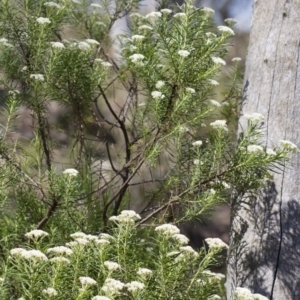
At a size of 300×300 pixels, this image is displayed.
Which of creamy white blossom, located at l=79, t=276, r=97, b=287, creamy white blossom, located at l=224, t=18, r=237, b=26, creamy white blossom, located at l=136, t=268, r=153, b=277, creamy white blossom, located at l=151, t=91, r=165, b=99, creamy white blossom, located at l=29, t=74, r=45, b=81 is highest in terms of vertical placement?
creamy white blossom, located at l=224, t=18, r=237, b=26

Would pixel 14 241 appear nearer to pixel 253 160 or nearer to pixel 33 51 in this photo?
pixel 33 51

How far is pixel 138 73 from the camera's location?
7.86ft

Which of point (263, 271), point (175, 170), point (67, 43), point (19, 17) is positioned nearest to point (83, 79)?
point (67, 43)

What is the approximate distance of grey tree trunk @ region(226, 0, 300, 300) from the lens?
2.29m

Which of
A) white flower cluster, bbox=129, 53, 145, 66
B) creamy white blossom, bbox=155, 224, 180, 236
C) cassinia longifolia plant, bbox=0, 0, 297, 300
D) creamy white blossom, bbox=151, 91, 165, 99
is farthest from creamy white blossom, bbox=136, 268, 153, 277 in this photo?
white flower cluster, bbox=129, 53, 145, 66

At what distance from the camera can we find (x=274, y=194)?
2.31m

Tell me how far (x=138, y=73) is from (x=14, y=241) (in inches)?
32.9

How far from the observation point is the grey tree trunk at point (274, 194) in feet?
7.50

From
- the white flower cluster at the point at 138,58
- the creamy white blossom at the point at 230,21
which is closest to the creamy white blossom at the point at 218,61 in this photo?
the white flower cluster at the point at 138,58

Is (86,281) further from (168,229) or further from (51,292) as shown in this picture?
(168,229)

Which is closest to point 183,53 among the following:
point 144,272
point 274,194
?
point 274,194

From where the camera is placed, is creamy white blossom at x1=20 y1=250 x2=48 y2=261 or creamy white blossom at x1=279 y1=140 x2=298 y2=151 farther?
creamy white blossom at x1=279 y1=140 x2=298 y2=151

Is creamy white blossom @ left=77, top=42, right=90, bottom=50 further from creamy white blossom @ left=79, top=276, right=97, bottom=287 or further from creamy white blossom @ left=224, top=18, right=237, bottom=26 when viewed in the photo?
creamy white blossom @ left=79, top=276, right=97, bottom=287

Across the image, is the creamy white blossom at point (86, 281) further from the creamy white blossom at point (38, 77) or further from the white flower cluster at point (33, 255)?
the creamy white blossom at point (38, 77)
